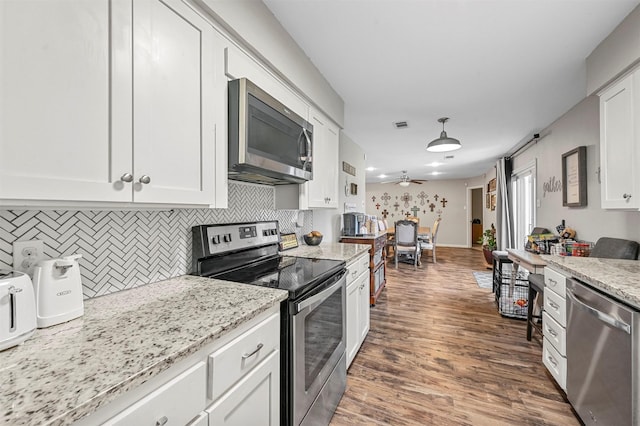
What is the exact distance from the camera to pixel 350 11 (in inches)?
62.0

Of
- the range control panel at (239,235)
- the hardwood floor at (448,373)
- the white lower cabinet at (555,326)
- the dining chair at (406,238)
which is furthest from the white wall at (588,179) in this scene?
the range control panel at (239,235)

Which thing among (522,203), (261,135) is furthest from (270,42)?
(522,203)

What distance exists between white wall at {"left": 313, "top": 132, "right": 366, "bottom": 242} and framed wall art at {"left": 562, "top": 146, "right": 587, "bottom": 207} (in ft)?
8.28

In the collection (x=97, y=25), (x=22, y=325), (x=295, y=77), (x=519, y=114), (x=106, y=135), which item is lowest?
(x=22, y=325)

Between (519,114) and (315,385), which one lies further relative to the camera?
(519,114)

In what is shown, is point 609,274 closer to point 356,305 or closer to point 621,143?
point 621,143

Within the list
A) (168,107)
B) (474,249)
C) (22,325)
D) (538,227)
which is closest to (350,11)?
(168,107)

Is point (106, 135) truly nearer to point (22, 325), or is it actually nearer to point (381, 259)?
point (22, 325)

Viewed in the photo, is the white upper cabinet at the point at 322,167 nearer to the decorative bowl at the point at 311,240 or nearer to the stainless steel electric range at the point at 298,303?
the decorative bowl at the point at 311,240

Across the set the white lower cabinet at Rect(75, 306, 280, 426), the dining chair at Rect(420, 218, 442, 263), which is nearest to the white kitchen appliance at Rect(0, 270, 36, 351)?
the white lower cabinet at Rect(75, 306, 280, 426)

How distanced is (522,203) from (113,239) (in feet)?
19.1

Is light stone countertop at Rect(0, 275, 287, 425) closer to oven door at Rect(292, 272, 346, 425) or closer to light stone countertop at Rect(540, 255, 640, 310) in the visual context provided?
oven door at Rect(292, 272, 346, 425)

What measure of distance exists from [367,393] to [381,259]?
2.09m

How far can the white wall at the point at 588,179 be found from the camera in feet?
7.50
